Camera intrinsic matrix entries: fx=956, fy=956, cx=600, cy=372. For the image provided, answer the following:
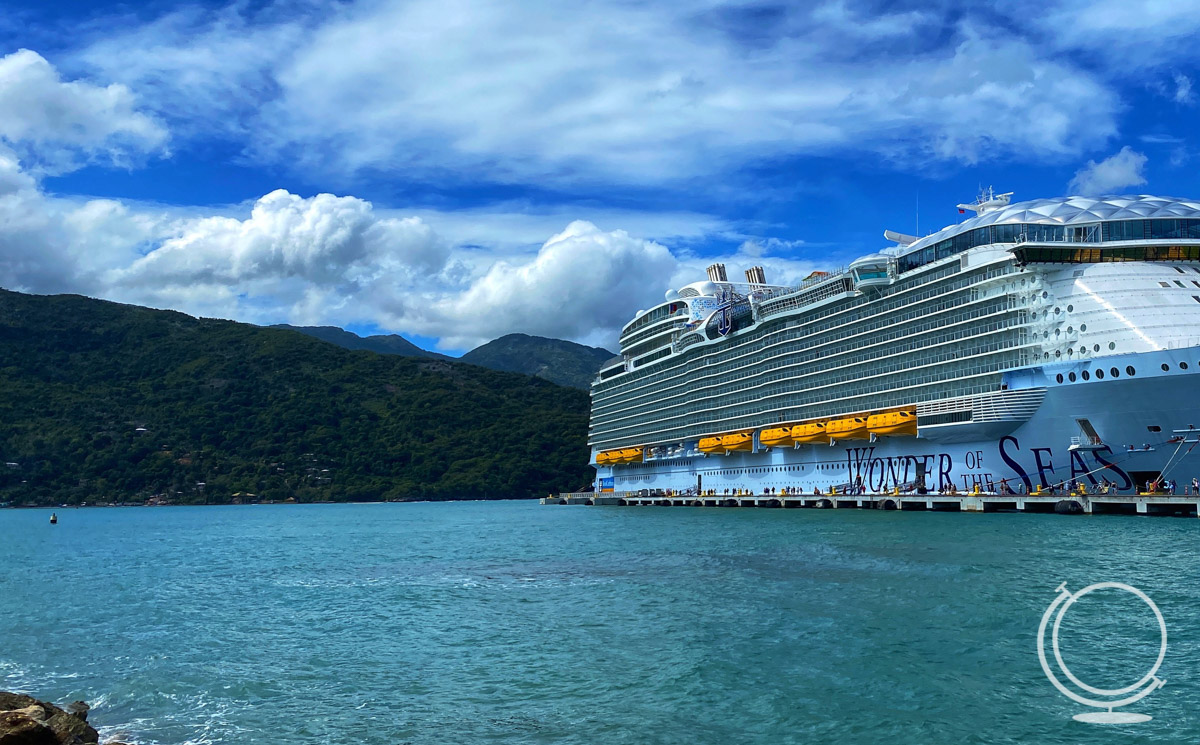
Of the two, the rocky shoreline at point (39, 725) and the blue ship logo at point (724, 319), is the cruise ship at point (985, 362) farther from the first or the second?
the rocky shoreline at point (39, 725)

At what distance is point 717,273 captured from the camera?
406ft

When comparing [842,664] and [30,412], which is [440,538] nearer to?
[842,664]

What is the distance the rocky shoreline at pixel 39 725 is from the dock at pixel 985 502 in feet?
162

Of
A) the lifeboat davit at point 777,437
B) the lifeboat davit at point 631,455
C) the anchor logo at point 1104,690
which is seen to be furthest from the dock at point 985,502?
the anchor logo at point 1104,690

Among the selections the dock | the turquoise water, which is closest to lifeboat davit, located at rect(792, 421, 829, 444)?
the dock

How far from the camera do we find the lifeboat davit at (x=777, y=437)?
282ft

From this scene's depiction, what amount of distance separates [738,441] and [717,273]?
34329mm

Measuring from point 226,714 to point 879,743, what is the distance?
12.6 metres

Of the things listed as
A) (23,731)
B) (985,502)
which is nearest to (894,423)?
(985,502)

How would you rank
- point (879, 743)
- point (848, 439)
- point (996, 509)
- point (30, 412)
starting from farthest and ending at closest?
1. point (30, 412)
2. point (848, 439)
3. point (996, 509)
4. point (879, 743)

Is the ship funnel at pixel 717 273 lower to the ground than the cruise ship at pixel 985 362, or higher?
higher

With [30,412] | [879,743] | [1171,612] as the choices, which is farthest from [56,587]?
[30,412]

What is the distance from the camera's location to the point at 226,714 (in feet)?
62.8

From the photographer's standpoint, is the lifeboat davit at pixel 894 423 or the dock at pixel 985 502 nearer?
the dock at pixel 985 502
